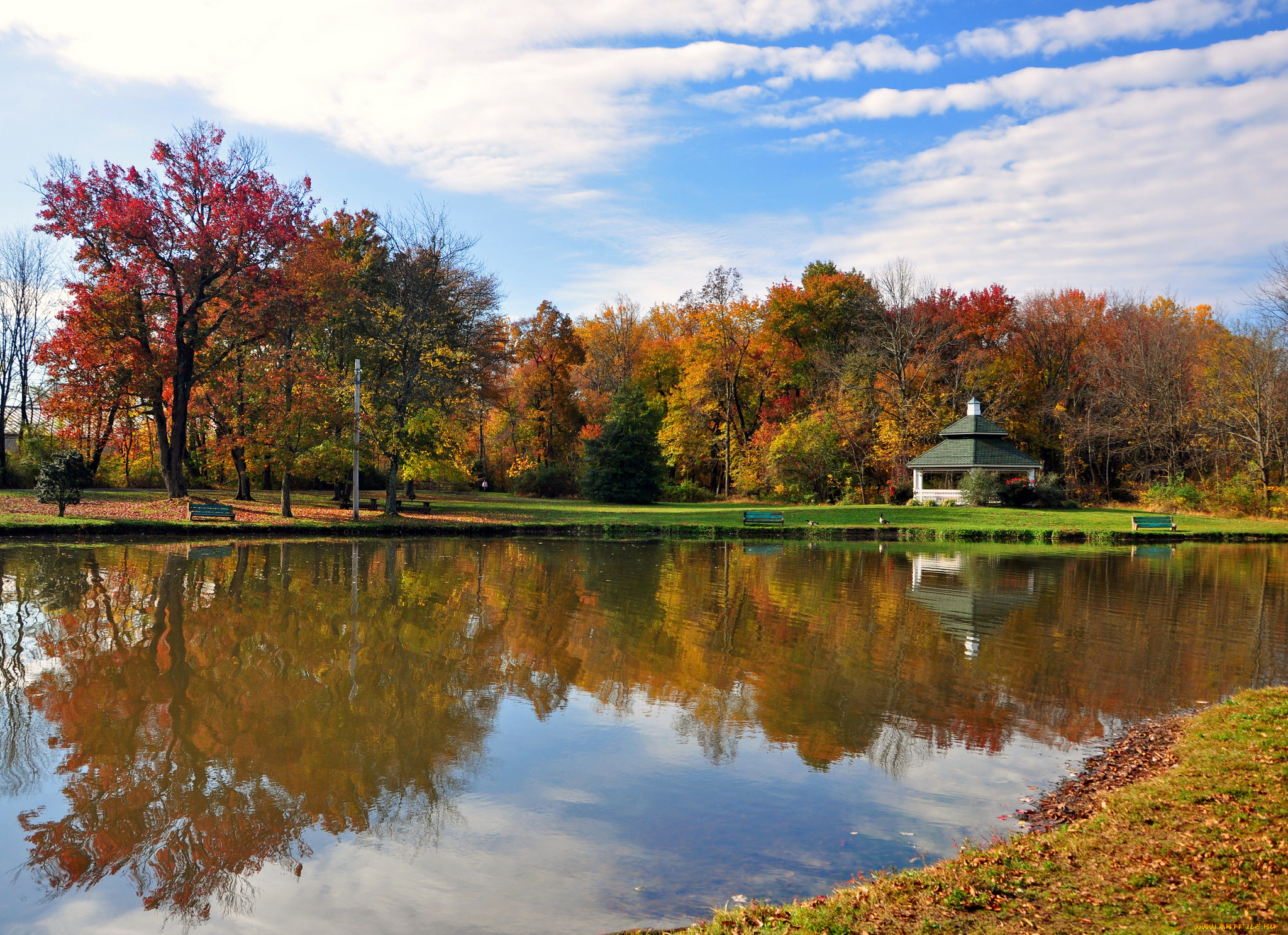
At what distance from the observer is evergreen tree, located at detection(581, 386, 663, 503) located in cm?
4866

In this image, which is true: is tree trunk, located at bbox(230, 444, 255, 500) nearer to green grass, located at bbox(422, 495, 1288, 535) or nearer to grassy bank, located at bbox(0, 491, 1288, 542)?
grassy bank, located at bbox(0, 491, 1288, 542)

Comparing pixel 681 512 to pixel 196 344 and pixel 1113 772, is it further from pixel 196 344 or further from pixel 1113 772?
pixel 1113 772

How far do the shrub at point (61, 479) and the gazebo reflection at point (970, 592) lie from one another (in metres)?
25.8

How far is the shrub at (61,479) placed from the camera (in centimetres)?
2620

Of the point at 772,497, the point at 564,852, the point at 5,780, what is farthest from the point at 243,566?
the point at 772,497

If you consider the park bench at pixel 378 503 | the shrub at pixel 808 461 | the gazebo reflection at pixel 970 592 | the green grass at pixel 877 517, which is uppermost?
the shrub at pixel 808 461

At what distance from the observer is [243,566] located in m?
19.5

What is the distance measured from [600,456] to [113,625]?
37.0 m

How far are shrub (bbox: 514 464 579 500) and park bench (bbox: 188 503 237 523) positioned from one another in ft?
85.5

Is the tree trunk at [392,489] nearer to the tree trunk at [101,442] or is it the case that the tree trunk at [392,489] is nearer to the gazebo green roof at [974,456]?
the tree trunk at [101,442]

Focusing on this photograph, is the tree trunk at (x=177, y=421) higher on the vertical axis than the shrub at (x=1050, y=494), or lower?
higher

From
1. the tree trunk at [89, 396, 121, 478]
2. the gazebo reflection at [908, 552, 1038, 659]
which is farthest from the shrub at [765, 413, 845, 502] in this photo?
the tree trunk at [89, 396, 121, 478]

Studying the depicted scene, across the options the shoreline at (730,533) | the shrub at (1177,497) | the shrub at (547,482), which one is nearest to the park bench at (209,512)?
the shoreline at (730,533)

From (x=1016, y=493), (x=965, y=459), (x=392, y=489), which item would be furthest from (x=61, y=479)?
(x=1016, y=493)
